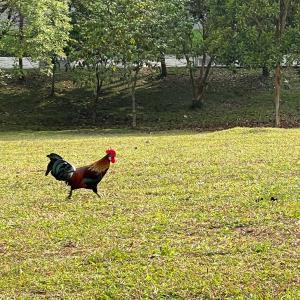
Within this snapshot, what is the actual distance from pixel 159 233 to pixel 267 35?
1786cm

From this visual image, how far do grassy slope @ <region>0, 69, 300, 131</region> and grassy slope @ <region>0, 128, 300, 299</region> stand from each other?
1571 centimetres

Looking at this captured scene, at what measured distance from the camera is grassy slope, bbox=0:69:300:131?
27078 mm

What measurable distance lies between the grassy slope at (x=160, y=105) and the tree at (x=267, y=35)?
334 centimetres

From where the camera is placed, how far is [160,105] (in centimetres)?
2962

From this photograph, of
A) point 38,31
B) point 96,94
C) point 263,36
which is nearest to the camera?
point 38,31

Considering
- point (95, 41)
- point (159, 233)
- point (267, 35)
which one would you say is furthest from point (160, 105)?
point (159, 233)

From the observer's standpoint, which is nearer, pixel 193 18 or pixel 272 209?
pixel 272 209

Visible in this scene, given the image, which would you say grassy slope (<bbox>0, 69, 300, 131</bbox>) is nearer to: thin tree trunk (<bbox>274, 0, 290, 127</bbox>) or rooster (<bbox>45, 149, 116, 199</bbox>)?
thin tree trunk (<bbox>274, 0, 290, 127</bbox>)

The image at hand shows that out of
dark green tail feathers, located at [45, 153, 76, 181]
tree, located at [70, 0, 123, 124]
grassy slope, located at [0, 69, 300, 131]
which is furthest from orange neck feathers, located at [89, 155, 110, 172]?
grassy slope, located at [0, 69, 300, 131]

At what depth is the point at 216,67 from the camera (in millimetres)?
34250

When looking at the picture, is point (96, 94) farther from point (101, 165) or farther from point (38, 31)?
point (101, 165)

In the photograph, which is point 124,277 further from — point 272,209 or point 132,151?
point 132,151

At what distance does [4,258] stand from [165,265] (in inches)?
67.2

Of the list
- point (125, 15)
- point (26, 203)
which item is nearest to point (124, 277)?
point (26, 203)
